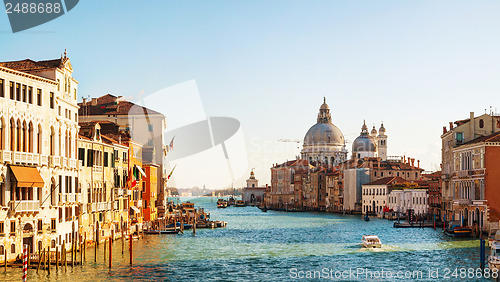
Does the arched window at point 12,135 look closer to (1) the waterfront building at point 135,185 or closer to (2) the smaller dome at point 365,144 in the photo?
(1) the waterfront building at point 135,185

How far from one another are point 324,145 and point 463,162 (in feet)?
317

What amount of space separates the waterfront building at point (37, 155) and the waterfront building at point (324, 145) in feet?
368

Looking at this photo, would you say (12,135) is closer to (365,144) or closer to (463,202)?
(463,202)

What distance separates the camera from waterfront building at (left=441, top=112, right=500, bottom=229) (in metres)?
41.9

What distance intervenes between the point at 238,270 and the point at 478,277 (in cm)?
889

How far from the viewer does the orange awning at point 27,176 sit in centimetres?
2400

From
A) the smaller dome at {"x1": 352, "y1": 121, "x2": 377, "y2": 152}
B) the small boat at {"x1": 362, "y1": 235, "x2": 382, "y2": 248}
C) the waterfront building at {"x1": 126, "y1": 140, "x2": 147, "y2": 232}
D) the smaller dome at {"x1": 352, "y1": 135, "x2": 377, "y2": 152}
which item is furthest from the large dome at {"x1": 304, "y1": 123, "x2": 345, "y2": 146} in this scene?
the small boat at {"x1": 362, "y1": 235, "x2": 382, "y2": 248}

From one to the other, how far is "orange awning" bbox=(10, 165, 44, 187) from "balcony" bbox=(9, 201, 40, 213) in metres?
0.66

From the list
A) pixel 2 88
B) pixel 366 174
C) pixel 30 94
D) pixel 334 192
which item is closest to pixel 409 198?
pixel 366 174

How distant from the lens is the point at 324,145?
463 ft

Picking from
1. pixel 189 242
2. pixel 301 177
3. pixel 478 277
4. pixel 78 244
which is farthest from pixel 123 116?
pixel 301 177

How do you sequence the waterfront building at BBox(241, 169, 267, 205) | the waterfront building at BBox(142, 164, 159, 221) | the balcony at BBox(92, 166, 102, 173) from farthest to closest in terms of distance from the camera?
the waterfront building at BBox(241, 169, 267, 205), the waterfront building at BBox(142, 164, 159, 221), the balcony at BBox(92, 166, 102, 173)

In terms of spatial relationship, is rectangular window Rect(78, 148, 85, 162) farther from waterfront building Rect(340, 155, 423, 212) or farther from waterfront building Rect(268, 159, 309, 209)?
waterfront building Rect(268, 159, 309, 209)

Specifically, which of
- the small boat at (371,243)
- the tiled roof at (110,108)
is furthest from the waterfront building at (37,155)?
the tiled roof at (110,108)
